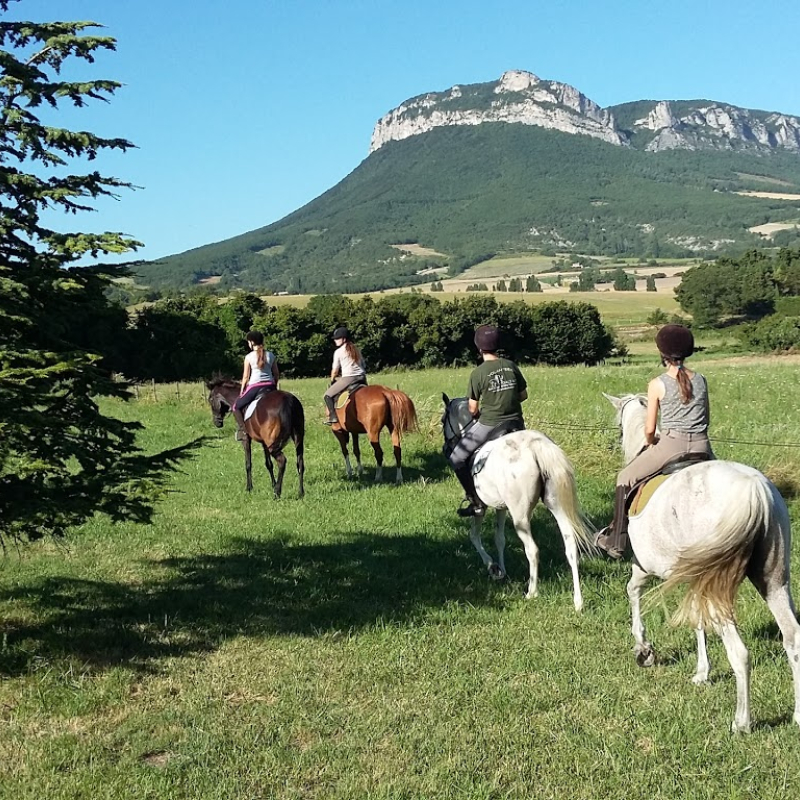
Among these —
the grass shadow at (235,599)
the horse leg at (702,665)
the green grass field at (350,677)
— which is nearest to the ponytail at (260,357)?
the green grass field at (350,677)

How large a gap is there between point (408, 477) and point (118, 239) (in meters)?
10.1

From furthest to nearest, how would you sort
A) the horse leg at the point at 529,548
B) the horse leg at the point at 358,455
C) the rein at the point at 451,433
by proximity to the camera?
the horse leg at the point at 358,455
the rein at the point at 451,433
the horse leg at the point at 529,548

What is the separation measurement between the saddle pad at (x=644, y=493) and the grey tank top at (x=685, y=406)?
1.45 ft

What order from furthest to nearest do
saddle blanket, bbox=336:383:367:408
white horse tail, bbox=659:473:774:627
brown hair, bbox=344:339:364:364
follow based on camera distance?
saddle blanket, bbox=336:383:367:408 < brown hair, bbox=344:339:364:364 < white horse tail, bbox=659:473:774:627

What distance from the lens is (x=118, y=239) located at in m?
6.16

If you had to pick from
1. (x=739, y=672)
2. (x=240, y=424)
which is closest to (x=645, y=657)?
(x=739, y=672)

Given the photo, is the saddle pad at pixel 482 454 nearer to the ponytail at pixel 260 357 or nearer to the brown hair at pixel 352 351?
the ponytail at pixel 260 357

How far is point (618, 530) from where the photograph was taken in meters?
6.63

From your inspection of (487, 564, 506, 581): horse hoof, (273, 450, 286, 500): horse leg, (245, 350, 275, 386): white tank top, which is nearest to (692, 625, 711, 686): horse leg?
(487, 564, 506, 581): horse hoof

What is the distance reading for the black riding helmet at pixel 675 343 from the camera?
607 cm

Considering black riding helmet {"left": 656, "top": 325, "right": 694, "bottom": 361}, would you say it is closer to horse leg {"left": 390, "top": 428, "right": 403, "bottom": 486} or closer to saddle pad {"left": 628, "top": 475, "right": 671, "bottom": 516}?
saddle pad {"left": 628, "top": 475, "right": 671, "bottom": 516}

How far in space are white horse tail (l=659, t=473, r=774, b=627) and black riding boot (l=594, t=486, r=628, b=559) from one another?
1.15 metres

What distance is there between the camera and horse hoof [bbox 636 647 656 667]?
6.28m

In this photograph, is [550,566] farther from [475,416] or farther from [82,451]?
[82,451]
